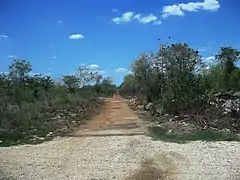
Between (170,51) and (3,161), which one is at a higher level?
(170,51)

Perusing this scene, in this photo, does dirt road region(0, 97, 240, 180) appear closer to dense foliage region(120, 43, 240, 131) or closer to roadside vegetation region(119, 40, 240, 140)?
roadside vegetation region(119, 40, 240, 140)

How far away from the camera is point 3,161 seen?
11836 millimetres

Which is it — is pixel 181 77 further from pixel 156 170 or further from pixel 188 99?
pixel 156 170

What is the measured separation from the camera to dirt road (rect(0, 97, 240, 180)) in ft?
32.9

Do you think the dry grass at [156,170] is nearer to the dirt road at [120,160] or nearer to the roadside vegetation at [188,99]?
the dirt road at [120,160]

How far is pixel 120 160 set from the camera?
11672 mm

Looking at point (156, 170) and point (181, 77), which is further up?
point (181, 77)

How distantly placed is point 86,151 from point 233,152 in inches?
185

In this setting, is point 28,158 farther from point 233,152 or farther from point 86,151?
point 233,152

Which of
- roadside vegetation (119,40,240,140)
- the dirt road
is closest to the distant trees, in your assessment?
roadside vegetation (119,40,240,140)

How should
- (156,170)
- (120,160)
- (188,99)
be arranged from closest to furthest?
(156,170)
(120,160)
(188,99)

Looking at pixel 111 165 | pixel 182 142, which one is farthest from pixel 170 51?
pixel 111 165

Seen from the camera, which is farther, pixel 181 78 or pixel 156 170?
pixel 181 78

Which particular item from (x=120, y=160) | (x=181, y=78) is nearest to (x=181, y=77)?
(x=181, y=78)
